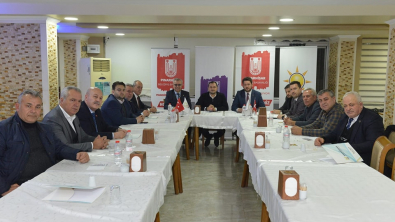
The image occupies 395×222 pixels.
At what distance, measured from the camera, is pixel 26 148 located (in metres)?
2.57

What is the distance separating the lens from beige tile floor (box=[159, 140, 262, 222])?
137 inches

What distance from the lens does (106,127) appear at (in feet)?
13.8

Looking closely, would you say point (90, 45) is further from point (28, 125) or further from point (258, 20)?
point (28, 125)

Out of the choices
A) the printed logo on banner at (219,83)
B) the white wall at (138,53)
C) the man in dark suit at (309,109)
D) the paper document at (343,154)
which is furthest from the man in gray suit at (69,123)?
the white wall at (138,53)

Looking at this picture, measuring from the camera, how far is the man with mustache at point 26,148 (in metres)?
2.52

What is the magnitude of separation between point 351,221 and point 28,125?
7.32 feet

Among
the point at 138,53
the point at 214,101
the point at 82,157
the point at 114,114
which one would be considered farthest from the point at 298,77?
the point at 82,157

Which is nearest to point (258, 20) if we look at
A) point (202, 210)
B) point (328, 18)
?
point (328, 18)

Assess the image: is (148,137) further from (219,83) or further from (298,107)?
(219,83)

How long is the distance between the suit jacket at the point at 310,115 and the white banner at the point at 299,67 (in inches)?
115

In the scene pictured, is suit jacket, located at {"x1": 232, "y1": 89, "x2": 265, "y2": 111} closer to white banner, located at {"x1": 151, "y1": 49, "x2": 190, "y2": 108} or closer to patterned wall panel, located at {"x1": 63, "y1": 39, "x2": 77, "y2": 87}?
white banner, located at {"x1": 151, "y1": 49, "x2": 190, "y2": 108}

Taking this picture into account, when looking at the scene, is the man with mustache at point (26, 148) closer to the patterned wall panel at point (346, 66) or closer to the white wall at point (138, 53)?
the white wall at point (138, 53)

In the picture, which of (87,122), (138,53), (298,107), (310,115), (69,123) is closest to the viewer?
(69,123)

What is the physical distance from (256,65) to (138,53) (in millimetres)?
2974
